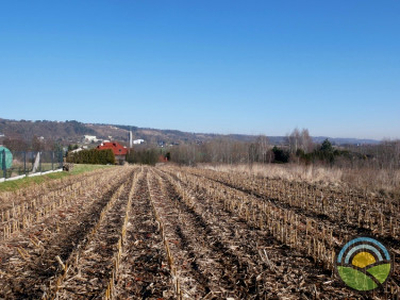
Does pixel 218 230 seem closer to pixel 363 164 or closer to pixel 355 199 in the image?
pixel 355 199

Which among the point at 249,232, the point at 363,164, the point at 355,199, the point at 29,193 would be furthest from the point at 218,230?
the point at 363,164

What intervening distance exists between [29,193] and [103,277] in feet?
41.9

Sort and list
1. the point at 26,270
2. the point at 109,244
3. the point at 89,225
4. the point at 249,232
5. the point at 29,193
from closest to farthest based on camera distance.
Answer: the point at 26,270, the point at 109,244, the point at 249,232, the point at 89,225, the point at 29,193

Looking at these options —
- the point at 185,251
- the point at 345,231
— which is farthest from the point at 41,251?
the point at 345,231

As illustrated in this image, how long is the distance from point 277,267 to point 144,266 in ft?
8.16

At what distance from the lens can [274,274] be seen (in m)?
6.14

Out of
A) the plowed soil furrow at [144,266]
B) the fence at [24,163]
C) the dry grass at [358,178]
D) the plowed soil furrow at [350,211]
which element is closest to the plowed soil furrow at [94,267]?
the plowed soil furrow at [144,266]

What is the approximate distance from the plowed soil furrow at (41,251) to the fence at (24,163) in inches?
441

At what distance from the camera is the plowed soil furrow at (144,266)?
18.0 feet

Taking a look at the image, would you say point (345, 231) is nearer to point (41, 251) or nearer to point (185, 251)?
point (185, 251)

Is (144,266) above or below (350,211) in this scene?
below

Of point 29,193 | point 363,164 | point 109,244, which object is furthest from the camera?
point 363,164

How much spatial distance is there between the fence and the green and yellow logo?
18983 mm

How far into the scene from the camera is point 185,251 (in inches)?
296
